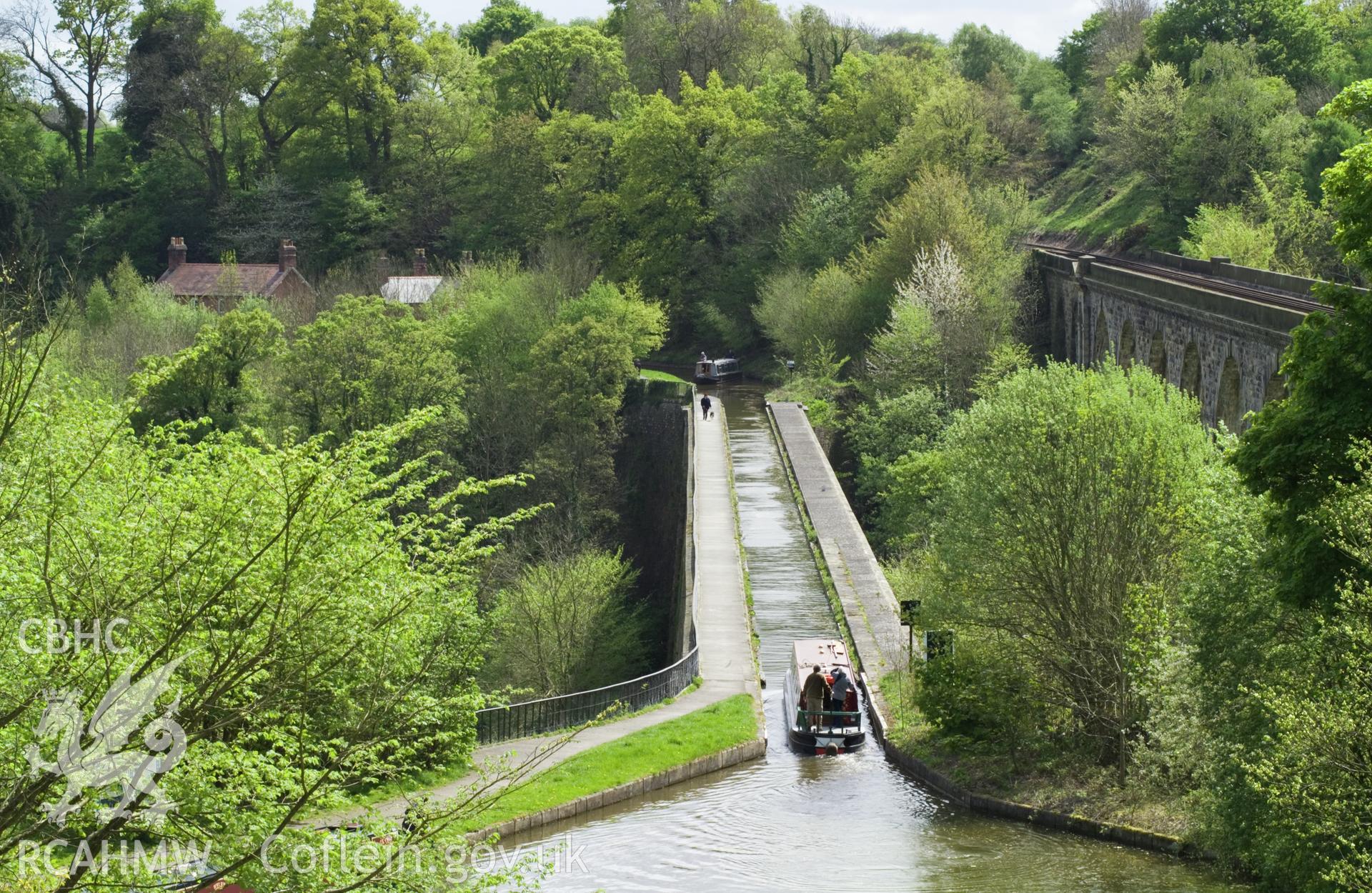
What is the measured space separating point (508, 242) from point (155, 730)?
71.7 meters

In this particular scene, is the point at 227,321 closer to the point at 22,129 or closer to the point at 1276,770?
the point at 1276,770

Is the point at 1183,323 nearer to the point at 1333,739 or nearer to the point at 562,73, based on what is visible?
the point at 1333,739

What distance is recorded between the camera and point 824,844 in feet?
68.0

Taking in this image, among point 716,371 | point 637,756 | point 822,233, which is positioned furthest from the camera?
point 716,371

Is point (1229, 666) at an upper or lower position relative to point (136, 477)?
lower

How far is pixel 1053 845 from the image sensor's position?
20.7 metres

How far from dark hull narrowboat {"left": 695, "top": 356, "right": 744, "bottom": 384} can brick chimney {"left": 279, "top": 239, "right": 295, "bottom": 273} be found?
848 inches

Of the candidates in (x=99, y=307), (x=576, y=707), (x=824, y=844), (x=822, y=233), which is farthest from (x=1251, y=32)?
(x=824, y=844)

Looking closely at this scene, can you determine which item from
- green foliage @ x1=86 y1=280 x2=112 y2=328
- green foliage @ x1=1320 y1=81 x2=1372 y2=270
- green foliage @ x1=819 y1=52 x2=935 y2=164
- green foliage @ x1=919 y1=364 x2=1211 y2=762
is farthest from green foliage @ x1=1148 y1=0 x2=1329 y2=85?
green foliage @ x1=1320 y1=81 x2=1372 y2=270

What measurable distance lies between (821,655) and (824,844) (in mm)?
6714

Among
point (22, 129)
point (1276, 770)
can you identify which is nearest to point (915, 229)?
point (1276, 770)

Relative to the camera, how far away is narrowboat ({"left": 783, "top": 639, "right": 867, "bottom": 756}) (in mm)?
25594

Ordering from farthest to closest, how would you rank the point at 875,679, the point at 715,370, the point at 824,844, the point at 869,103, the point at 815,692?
the point at 869,103 → the point at 715,370 → the point at 875,679 → the point at 815,692 → the point at 824,844

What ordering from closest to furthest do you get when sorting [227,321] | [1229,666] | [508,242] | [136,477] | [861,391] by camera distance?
[1229,666]
[136,477]
[227,321]
[861,391]
[508,242]
